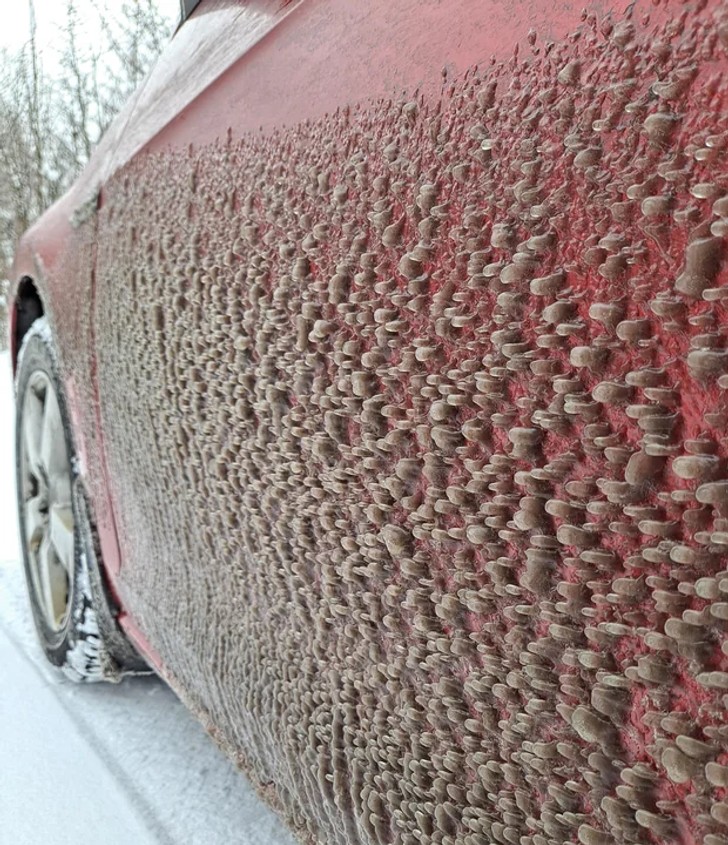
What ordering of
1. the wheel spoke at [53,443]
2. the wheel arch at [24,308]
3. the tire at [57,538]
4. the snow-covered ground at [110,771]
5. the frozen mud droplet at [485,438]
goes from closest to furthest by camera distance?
the frozen mud droplet at [485,438]
the snow-covered ground at [110,771]
the tire at [57,538]
the wheel spoke at [53,443]
the wheel arch at [24,308]

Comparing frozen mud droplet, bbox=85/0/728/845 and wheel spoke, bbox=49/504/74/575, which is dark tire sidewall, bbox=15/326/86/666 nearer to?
wheel spoke, bbox=49/504/74/575

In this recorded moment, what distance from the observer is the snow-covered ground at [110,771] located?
4.61ft

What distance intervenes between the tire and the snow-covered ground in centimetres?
9

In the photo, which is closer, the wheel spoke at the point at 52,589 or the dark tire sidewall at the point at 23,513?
the dark tire sidewall at the point at 23,513

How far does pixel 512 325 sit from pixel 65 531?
1474 millimetres

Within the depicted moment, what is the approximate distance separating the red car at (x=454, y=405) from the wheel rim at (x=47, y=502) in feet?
2.74

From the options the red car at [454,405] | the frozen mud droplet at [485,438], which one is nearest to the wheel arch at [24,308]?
the red car at [454,405]

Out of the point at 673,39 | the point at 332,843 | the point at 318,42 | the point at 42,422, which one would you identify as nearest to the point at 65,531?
the point at 42,422

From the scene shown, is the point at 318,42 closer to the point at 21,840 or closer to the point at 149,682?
the point at 21,840

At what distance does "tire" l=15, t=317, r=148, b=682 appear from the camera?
165 cm

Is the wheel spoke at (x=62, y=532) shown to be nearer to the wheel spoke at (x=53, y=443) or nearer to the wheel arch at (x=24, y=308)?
the wheel spoke at (x=53, y=443)

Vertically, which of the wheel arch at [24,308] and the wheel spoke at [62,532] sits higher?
the wheel arch at [24,308]

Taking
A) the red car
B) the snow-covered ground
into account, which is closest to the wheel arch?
the snow-covered ground

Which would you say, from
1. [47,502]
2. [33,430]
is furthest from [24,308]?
[47,502]
